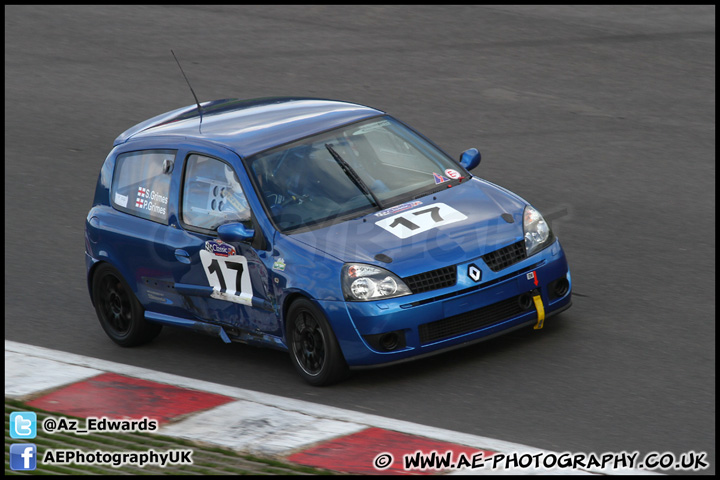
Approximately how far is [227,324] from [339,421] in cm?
159

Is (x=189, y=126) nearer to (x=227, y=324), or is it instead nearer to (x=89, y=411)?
(x=227, y=324)

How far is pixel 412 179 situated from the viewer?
8.07 metres

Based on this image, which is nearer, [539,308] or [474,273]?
[474,273]

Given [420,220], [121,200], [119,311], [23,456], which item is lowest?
[119,311]

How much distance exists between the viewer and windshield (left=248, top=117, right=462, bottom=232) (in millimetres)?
7676

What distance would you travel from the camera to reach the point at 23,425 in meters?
6.93

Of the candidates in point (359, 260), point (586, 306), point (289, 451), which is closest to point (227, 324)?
point (359, 260)

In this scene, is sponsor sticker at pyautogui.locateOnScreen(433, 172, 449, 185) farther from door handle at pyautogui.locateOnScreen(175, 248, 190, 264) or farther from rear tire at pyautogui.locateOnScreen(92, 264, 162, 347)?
rear tire at pyautogui.locateOnScreen(92, 264, 162, 347)

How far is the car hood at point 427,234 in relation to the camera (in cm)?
718

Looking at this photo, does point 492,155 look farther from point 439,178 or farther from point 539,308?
point 539,308

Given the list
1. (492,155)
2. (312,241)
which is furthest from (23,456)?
(492,155)

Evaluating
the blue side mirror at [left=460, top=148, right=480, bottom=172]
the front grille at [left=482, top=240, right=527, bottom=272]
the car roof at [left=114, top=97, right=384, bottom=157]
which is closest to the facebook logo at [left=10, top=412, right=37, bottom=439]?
the car roof at [left=114, top=97, right=384, bottom=157]

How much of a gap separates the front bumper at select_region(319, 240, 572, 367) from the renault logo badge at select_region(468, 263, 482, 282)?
0.01 metres

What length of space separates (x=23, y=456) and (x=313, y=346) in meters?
1.91
